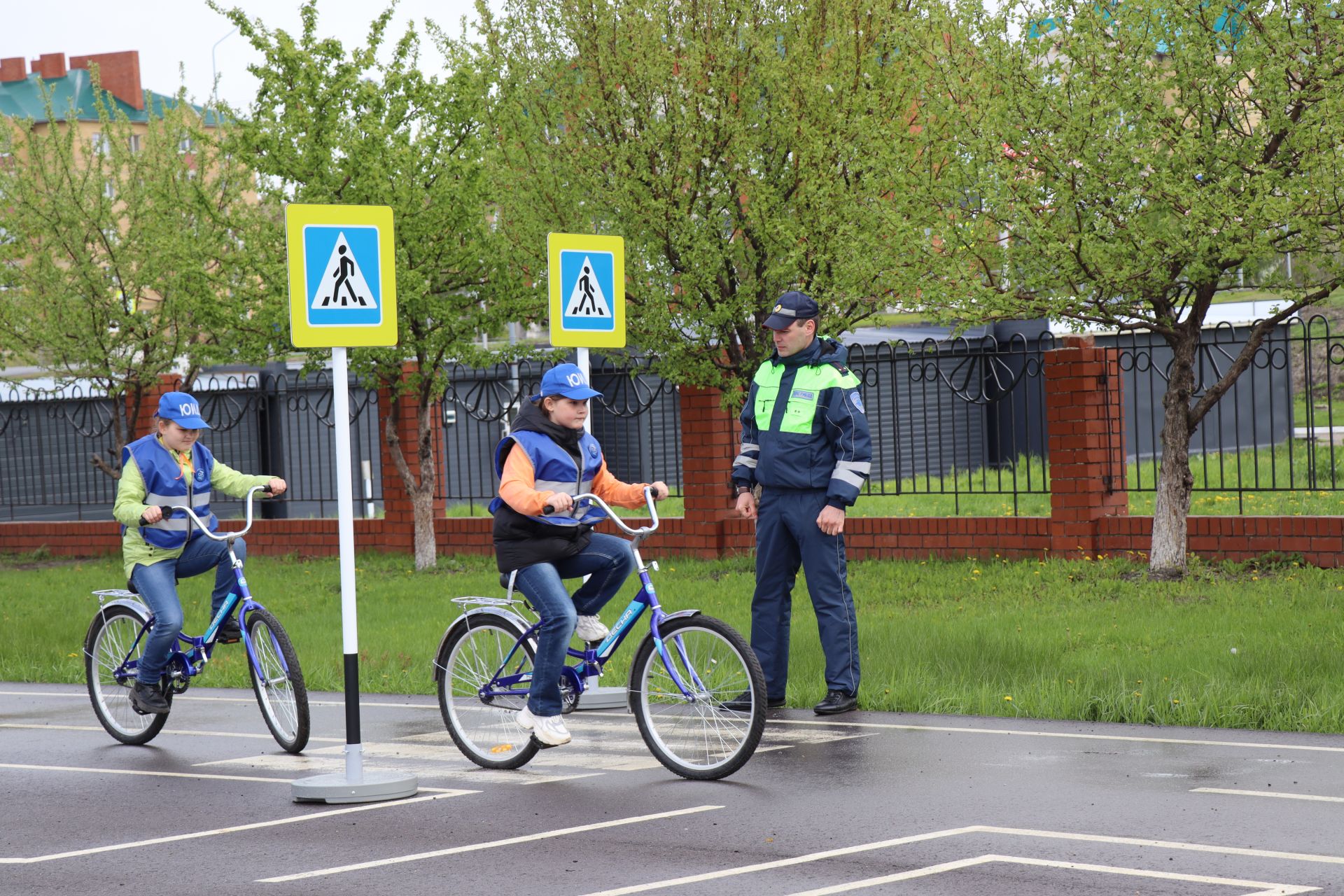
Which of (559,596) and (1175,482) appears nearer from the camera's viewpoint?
(559,596)

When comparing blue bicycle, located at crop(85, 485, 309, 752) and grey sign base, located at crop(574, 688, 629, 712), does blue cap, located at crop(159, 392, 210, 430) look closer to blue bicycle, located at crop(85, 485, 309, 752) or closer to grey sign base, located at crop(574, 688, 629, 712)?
blue bicycle, located at crop(85, 485, 309, 752)

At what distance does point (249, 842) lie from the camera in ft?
21.3

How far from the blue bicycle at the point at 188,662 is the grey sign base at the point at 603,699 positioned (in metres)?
1.77

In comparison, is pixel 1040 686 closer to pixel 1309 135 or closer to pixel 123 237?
pixel 1309 135

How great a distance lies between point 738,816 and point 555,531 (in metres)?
1.73

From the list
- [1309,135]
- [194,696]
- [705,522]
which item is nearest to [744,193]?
[705,522]

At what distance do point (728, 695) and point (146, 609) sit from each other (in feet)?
12.2

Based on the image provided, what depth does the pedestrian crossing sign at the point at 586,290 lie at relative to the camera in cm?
986

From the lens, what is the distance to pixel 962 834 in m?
6.16

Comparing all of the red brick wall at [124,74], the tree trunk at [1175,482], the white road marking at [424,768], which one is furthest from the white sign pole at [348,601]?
the red brick wall at [124,74]

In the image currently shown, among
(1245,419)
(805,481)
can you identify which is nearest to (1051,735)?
(805,481)

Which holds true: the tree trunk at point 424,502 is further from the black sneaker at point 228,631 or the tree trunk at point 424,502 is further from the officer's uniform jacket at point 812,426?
the officer's uniform jacket at point 812,426

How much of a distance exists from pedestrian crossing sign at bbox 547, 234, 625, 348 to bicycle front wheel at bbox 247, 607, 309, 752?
2.50m

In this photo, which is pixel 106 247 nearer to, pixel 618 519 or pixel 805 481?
pixel 805 481
